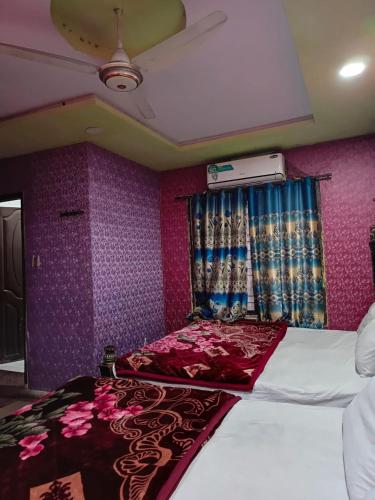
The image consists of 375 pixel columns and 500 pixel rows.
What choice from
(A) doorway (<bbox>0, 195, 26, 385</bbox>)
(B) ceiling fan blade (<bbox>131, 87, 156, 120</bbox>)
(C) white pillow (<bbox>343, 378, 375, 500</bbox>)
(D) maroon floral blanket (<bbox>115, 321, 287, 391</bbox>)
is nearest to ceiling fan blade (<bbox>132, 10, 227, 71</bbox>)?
(B) ceiling fan blade (<bbox>131, 87, 156, 120</bbox>)

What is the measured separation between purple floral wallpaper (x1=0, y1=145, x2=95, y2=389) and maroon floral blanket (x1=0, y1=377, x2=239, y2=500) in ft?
5.05

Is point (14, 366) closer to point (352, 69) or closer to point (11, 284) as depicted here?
point (11, 284)

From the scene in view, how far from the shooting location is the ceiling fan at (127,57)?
1454 millimetres

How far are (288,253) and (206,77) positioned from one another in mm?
2119

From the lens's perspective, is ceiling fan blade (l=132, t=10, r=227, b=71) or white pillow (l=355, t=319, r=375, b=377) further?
white pillow (l=355, t=319, r=375, b=377)

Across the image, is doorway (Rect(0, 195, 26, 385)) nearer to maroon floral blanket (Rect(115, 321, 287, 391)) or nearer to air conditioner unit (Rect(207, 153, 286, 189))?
air conditioner unit (Rect(207, 153, 286, 189))

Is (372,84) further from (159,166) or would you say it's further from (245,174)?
(159,166)

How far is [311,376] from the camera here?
1.92 meters

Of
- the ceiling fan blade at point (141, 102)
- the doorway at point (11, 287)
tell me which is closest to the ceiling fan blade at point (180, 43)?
the ceiling fan blade at point (141, 102)

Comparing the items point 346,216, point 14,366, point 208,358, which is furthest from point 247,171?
point 14,366

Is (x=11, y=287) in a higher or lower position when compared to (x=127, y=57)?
lower

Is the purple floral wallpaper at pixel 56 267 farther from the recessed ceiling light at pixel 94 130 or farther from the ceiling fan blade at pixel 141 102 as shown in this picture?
the ceiling fan blade at pixel 141 102

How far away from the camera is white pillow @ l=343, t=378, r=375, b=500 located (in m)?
0.90

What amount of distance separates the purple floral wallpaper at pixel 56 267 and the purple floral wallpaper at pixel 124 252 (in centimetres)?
11
